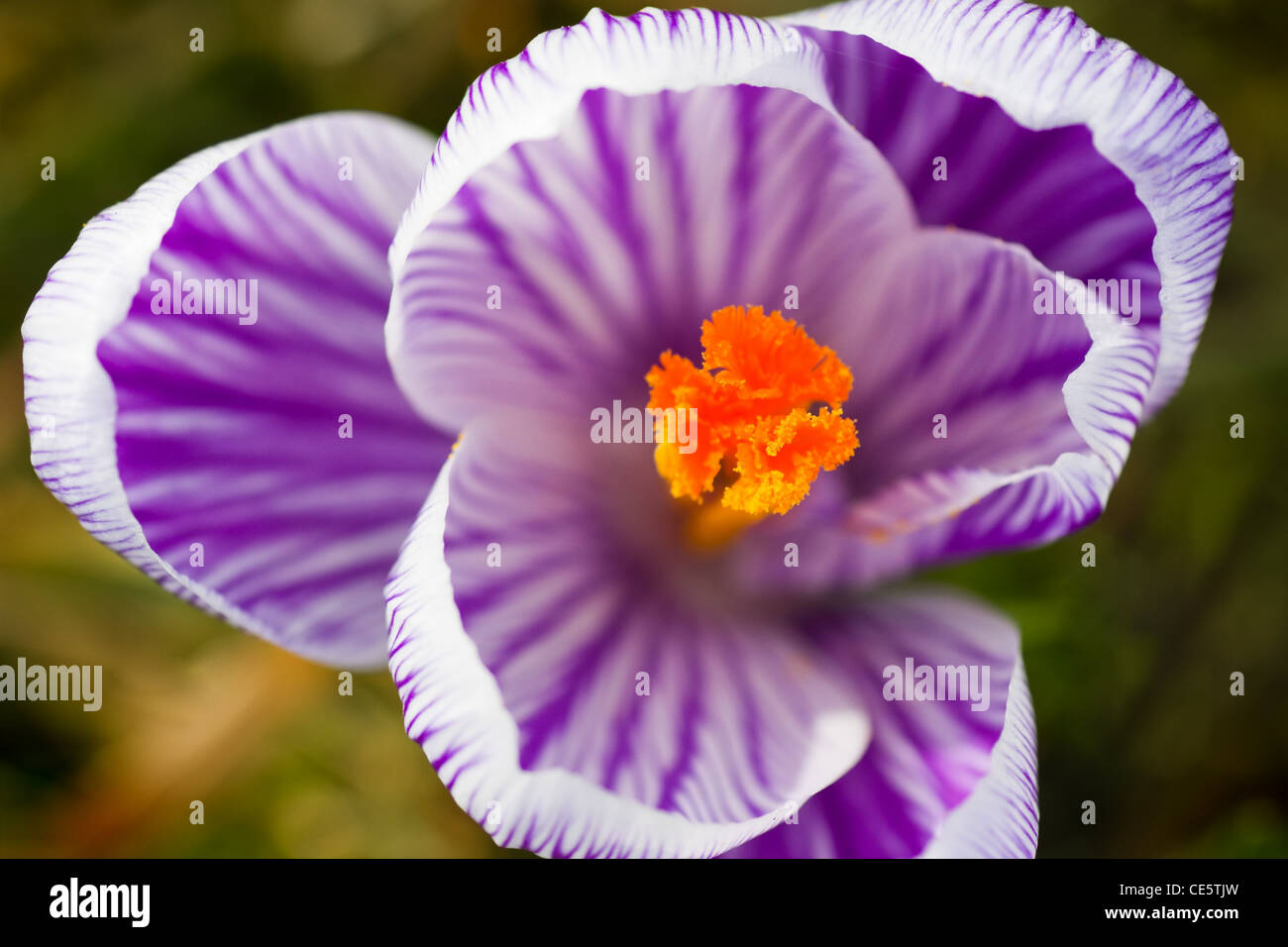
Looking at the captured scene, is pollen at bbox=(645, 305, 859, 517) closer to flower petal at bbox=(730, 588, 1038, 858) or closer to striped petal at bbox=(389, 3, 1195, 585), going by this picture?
striped petal at bbox=(389, 3, 1195, 585)

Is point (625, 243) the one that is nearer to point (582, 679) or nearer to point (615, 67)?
point (615, 67)

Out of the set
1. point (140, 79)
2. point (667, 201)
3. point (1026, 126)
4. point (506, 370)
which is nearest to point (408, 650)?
point (506, 370)

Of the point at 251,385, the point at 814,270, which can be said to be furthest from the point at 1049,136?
the point at 251,385

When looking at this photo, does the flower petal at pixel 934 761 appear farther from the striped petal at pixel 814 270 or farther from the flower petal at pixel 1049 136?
the flower petal at pixel 1049 136

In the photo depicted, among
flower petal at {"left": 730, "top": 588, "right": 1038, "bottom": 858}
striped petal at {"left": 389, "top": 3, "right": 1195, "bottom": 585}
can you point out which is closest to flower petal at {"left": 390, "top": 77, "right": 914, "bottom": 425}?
striped petal at {"left": 389, "top": 3, "right": 1195, "bottom": 585}

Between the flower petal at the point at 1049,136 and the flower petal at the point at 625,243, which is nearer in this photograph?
the flower petal at the point at 1049,136

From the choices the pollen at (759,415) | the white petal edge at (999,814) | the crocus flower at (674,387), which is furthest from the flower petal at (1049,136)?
the white petal edge at (999,814)
